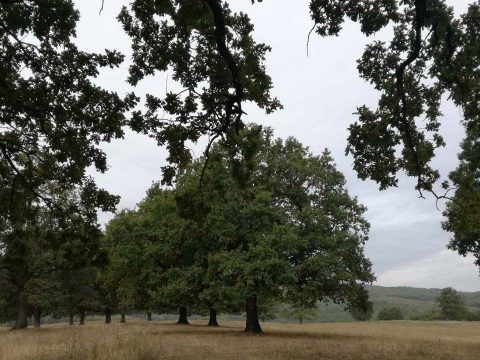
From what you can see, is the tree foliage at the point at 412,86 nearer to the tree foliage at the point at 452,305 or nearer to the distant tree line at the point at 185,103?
the distant tree line at the point at 185,103

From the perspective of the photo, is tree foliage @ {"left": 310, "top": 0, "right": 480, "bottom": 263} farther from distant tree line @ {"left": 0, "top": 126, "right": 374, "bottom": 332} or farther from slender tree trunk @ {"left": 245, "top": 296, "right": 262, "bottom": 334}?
slender tree trunk @ {"left": 245, "top": 296, "right": 262, "bottom": 334}

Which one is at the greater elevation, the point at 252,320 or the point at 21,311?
the point at 21,311

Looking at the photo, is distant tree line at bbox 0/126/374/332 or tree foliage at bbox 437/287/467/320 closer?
distant tree line at bbox 0/126/374/332

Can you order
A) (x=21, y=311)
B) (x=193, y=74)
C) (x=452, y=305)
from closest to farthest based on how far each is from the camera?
1. (x=193, y=74)
2. (x=21, y=311)
3. (x=452, y=305)

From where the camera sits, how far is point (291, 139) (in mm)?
34562

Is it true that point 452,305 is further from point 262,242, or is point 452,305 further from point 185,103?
point 185,103

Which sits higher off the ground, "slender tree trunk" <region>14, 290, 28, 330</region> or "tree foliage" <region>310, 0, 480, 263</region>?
"tree foliage" <region>310, 0, 480, 263</region>

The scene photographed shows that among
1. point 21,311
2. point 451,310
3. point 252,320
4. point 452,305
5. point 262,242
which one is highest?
point 262,242

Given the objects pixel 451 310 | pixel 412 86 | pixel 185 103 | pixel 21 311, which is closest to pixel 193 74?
pixel 185 103

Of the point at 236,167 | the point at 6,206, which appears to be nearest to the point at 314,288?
the point at 236,167

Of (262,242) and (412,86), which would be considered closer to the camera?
(412,86)

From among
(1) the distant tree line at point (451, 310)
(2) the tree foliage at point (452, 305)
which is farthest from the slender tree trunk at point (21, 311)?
(2) the tree foliage at point (452, 305)

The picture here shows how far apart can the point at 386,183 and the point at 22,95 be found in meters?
11.7

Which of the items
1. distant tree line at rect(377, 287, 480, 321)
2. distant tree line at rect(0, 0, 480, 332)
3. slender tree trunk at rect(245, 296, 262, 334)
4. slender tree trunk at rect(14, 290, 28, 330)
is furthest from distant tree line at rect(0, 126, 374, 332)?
distant tree line at rect(377, 287, 480, 321)
